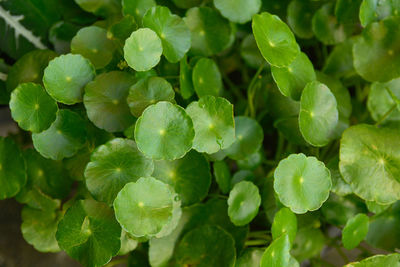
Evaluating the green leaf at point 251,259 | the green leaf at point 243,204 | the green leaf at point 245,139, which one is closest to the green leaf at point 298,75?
the green leaf at point 245,139

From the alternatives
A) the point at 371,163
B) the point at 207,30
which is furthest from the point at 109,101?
the point at 371,163

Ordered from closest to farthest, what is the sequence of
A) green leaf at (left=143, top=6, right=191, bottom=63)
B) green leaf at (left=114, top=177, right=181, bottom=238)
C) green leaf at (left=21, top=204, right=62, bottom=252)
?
green leaf at (left=114, top=177, right=181, bottom=238) → green leaf at (left=143, top=6, right=191, bottom=63) → green leaf at (left=21, top=204, right=62, bottom=252)

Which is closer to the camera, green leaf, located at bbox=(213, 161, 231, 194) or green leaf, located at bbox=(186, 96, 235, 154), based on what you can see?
green leaf, located at bbox=(186, 96, 235, 154)

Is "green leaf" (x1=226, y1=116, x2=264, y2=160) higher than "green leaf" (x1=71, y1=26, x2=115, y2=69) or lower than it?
lower

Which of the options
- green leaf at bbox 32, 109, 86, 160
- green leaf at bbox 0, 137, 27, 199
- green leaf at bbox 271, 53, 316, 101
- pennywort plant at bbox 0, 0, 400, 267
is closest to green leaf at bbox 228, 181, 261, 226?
pennywort plant at bbox 0, 0, 400, 267

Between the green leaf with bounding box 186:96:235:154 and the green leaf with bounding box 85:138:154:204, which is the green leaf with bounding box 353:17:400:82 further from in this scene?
the green leaf with bounding box 85:138:154:204

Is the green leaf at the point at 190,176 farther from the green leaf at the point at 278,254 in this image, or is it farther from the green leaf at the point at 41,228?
the green leaf at the point at 41,228

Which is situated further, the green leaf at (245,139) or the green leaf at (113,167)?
the green leaf at (245,139)
